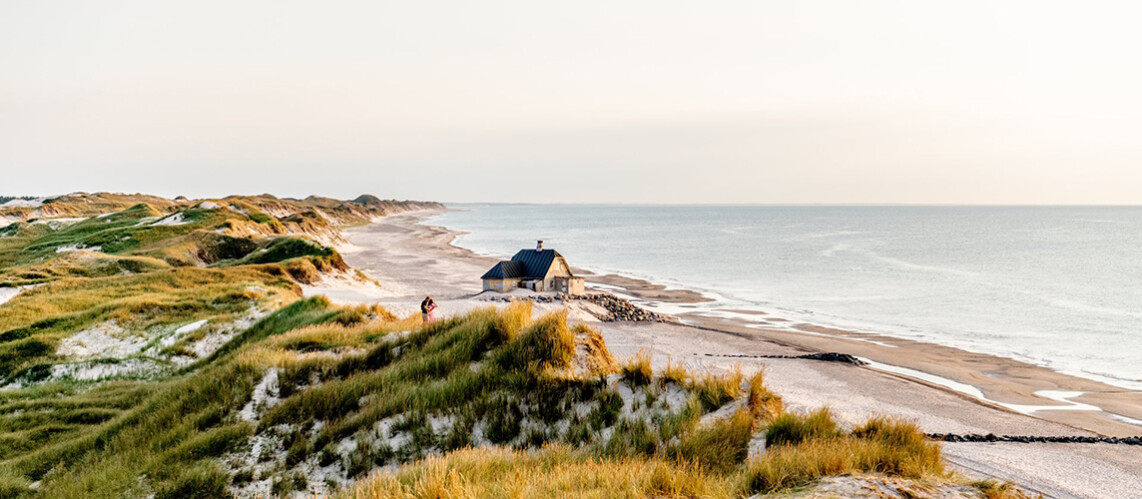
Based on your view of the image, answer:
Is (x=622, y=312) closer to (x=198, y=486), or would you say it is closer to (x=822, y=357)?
(x=822, y=357)

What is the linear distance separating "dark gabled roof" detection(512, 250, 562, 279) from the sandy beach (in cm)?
501

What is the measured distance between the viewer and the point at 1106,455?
650 inches

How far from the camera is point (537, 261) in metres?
41.7

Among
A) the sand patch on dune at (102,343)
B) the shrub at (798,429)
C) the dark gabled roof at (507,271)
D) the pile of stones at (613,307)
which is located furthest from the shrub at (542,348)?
the dark gabled roof at (507,271)

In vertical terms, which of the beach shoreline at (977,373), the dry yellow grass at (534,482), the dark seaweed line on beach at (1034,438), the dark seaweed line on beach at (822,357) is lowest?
the beach shoreline at (977,373)

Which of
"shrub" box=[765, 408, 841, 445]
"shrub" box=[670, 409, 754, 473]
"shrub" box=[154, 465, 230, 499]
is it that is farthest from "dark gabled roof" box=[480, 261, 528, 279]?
"shrub" box=[765, 408, 841, 445]

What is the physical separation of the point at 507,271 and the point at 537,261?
2282mm

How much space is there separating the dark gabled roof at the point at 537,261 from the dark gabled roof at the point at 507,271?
0.36m

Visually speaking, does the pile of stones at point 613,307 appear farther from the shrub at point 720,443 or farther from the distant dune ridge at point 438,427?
the shrub at point 720,443

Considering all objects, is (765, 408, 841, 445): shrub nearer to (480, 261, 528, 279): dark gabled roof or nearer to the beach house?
the beach house

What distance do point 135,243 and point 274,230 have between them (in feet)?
66.3

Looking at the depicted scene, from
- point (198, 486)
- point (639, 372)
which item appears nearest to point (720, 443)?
point (639, 372)

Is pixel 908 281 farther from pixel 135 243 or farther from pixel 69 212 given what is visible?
pixel 69 212

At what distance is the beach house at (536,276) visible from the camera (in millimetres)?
40312
